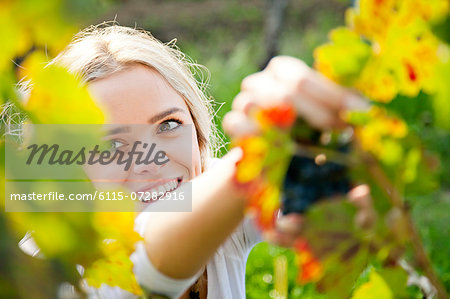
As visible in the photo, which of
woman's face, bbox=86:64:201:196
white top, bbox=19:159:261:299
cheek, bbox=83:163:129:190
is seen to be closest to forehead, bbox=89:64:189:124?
woman's face, bbox=86:64:201:196

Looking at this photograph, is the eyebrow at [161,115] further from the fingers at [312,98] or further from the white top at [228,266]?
the fingers at [312,98]

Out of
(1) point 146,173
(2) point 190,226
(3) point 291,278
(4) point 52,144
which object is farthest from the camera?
(3) point 291,278

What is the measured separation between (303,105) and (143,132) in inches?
30.7

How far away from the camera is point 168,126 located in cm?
134

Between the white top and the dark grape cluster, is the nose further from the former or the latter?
the dark grape cluster

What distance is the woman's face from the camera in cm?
126

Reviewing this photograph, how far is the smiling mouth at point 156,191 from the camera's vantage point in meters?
1.26

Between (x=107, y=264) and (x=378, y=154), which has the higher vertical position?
(x=378, y=154)

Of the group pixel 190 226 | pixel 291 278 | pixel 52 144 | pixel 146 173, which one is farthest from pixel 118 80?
pixel 291 278

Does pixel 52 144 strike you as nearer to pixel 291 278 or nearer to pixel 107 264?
pixel 107 264

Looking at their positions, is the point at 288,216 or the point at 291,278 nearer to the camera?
the point at 288,216

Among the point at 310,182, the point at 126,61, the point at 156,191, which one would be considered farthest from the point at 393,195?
the point at 126,61

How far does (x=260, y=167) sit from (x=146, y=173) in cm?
79

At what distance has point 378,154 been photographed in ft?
1.67
